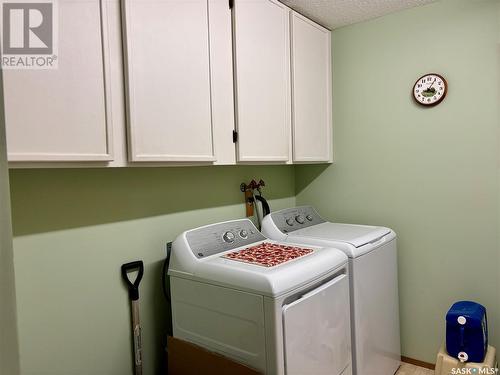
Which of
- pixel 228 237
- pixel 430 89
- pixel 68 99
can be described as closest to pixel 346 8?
pixel 430 89

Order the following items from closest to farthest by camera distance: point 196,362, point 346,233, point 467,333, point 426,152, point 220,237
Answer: point 196,362 < point 220,237 < point 467,333 < point 346,233 < point 426,152

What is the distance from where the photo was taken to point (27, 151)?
0.97 m

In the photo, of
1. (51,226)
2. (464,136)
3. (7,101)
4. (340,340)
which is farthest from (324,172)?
(7,101)

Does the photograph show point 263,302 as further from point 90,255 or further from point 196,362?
point 90,255

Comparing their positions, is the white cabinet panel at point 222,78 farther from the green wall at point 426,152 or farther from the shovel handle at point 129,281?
the green wall at point 426,152

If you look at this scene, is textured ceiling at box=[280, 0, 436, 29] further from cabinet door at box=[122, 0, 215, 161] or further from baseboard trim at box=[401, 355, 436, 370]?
baseboard trim at box=[401, 355, 436, 370]

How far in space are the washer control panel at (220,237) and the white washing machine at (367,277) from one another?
225 mm

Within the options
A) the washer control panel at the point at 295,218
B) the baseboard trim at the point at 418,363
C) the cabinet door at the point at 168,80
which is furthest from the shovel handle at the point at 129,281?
the baseboard trim at the point at 418,363

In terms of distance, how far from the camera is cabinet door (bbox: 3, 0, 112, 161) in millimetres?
956

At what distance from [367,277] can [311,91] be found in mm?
1205

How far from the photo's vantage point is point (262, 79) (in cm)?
179

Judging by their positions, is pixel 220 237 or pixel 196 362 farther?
pixel 220 237

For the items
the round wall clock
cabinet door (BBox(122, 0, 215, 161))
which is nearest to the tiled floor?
the round wall clock

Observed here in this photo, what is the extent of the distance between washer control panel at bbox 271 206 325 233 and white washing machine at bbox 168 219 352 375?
37 centimetres
